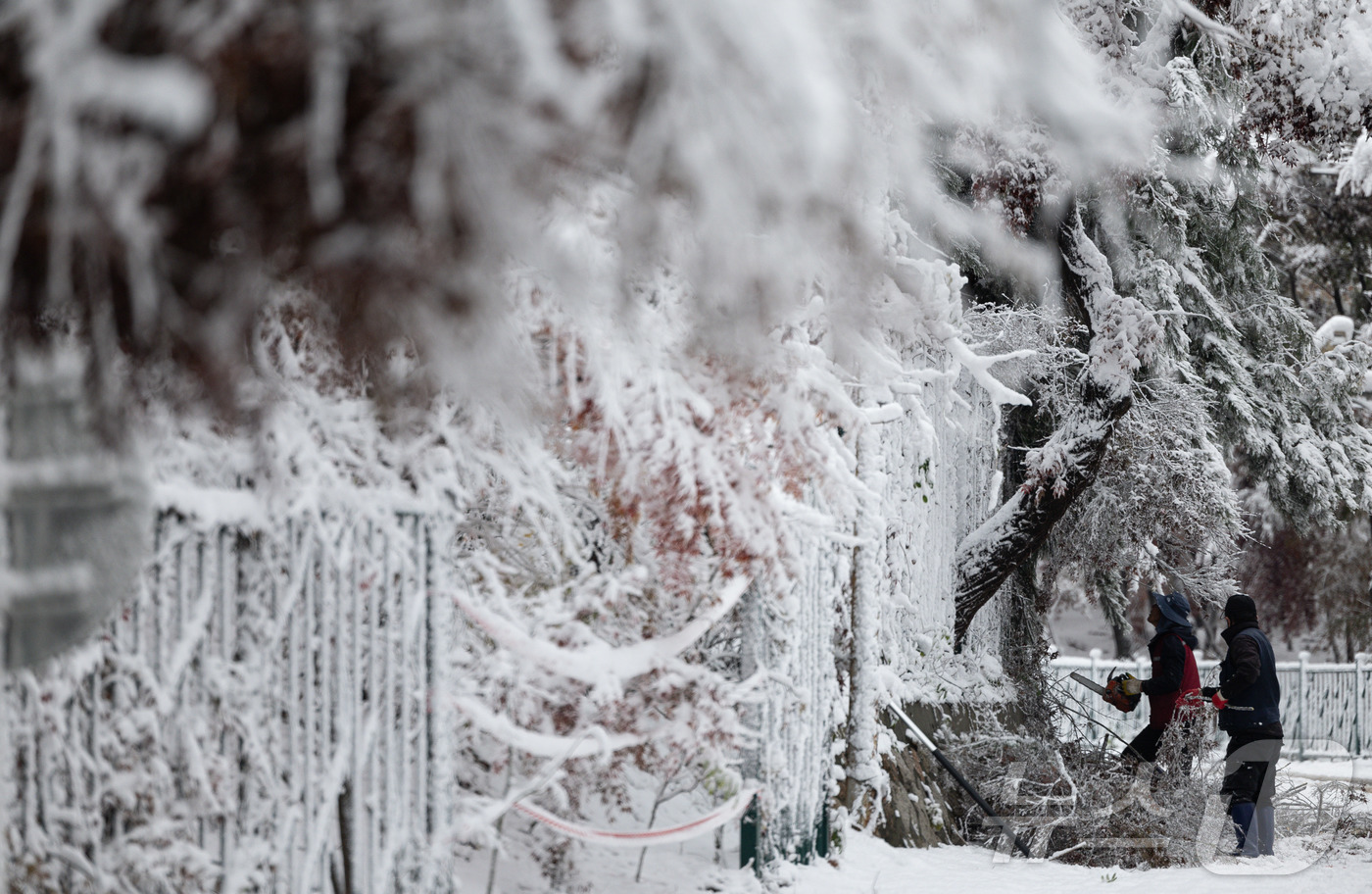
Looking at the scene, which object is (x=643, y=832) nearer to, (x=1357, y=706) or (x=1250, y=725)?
(x=1250, y=725)

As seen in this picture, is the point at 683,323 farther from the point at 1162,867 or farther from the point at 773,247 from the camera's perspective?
the point at 1162,867

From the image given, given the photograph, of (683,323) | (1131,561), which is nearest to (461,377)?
(683,323)

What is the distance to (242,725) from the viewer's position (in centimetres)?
321

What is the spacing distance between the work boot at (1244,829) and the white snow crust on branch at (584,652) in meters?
4.42

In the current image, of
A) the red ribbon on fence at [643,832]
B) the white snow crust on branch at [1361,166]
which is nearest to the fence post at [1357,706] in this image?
the white snow crust on branch at [1361,166]

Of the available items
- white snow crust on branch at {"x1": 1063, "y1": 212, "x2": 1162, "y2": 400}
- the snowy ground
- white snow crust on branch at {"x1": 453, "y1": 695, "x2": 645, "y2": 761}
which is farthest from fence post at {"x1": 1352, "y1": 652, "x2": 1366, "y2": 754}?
white snow crust on branch at {"x1": 453, "y1": 695, "x2": 645, "y2": 761}

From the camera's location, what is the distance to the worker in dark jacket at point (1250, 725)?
24.8ft

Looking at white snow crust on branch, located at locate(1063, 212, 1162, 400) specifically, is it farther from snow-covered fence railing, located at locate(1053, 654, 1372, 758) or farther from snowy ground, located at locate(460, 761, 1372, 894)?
snow-covered fence railing, located at locate(1053, 654, 1372, 758)

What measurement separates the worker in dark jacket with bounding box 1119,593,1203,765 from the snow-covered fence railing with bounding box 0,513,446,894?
21.0 feet

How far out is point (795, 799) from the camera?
5988 millimetres

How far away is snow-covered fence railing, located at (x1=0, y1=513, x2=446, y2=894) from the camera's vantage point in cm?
301

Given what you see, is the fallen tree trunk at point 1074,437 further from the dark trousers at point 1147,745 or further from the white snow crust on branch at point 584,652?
the white snow crust on branch at point 584,652

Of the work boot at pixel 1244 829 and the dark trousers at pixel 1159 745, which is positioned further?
the dark trousers at pixel 1159 745

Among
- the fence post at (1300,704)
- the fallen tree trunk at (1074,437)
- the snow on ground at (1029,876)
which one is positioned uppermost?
the fallen tree trunk at (1074,437)
